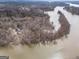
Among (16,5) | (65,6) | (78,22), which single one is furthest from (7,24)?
(78,22)

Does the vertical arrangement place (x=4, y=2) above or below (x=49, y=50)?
above

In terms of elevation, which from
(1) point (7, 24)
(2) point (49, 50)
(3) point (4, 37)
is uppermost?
(1) point (7, 24)

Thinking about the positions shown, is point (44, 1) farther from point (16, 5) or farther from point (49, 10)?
point (16, 5)

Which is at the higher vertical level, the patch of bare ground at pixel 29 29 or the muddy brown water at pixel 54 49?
the patch of bare ground at pixel 29 29

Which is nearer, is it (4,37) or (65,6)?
(4,37)

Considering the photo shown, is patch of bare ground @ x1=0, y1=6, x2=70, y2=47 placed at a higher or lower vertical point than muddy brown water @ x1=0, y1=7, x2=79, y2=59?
higher

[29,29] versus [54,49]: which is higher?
[29,29]

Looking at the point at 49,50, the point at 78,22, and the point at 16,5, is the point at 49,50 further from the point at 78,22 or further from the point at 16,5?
the point at 16,5
